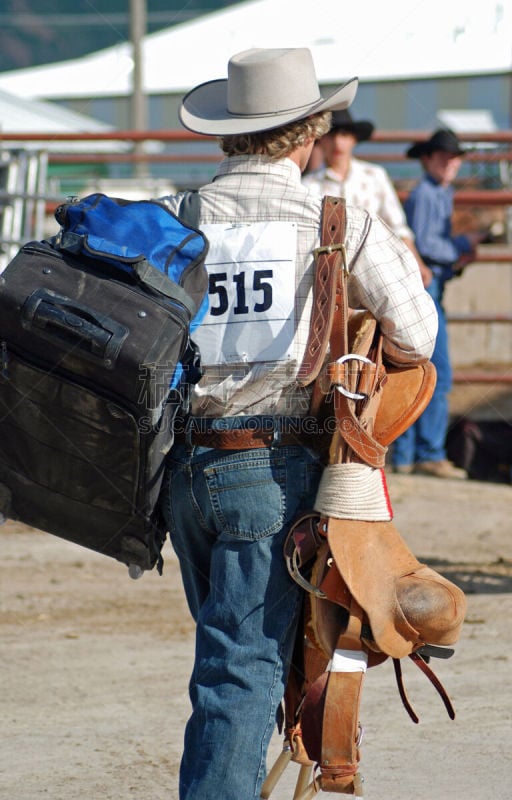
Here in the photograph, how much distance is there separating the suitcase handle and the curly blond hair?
1.84 ft

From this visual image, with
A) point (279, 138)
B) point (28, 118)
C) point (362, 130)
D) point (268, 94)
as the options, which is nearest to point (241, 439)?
point (279, 138)

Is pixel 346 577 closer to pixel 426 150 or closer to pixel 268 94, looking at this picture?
pixel 268 94

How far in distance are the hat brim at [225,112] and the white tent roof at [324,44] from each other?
11.6 m

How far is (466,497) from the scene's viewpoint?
7.03 m

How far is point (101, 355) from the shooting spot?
2.32 meters

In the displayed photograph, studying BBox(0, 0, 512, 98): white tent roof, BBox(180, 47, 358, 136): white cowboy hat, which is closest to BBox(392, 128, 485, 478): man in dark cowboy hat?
BBox(180, 47, 358, 136): white cowboy hat

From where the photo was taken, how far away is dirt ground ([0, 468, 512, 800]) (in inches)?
128

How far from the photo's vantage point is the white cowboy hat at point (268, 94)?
255 centimetres

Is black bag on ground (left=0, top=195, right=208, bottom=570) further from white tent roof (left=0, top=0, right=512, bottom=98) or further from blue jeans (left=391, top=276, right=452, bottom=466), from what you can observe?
white tent roof (left=0, top=0, right=512, bottom=98)

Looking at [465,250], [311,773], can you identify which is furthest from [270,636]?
[465,250]

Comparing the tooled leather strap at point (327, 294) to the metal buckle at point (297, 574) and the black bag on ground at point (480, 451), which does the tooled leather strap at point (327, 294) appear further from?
the black bag on ground at point (480, 451)

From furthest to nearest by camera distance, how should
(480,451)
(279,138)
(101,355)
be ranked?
(480,451)
(279,138)
(101,355)

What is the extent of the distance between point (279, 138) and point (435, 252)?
4898 mm

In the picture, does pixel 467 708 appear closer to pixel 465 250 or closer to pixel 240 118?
pixel 240 118
